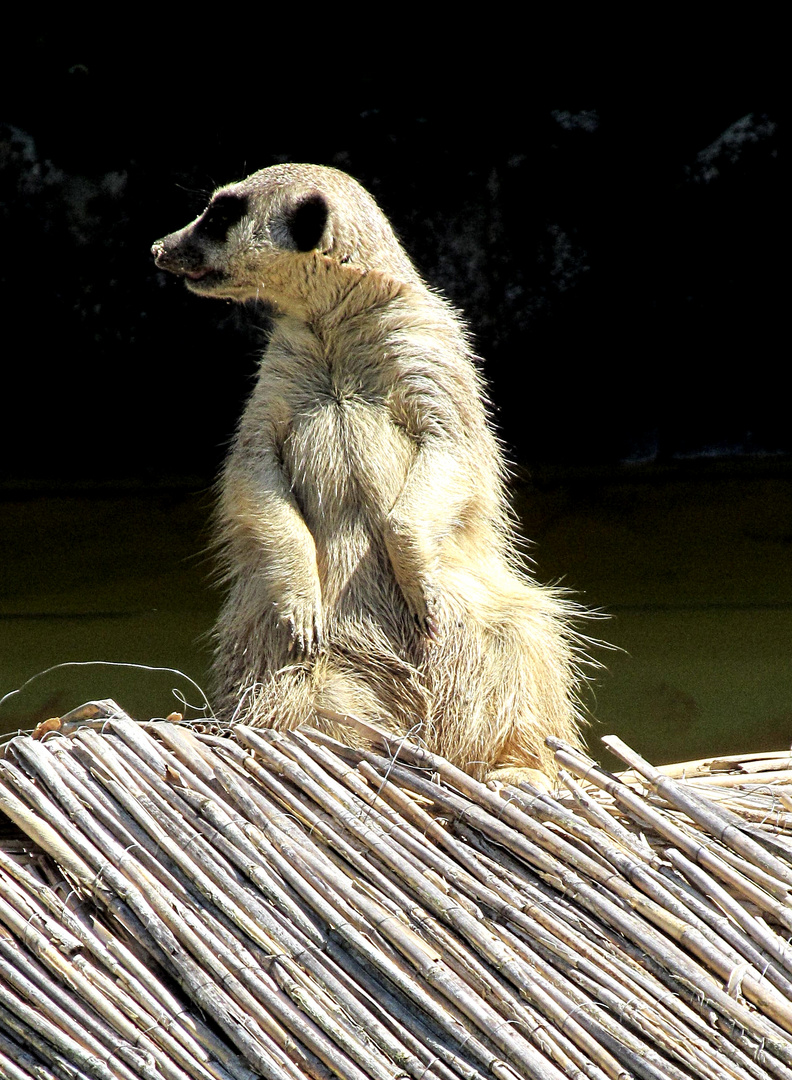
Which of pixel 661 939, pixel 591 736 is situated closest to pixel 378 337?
pixel 661 939

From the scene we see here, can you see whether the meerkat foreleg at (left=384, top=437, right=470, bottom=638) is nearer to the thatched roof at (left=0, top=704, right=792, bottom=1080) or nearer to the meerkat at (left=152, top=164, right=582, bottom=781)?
the meerkat at (left=152, top=164, right=582, bottom=781)

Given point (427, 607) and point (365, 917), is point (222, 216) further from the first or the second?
point (365, 917)

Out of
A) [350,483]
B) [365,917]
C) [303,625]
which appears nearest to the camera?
[365,917]

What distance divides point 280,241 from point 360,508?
62 cm

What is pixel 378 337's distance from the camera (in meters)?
2.83

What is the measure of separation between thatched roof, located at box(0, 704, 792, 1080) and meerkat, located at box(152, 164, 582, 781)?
12.9 inches

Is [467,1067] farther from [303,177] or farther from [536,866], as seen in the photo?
[303,177]

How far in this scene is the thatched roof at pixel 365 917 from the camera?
1.86m

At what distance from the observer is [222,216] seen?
286 cm

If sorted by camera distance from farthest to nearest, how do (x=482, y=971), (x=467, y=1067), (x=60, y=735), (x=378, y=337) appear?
(x=378, y=337), (x=60, y=735), (x=482, y=971), (x=467, y=1067)

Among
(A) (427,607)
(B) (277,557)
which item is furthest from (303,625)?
(A) (427,607)

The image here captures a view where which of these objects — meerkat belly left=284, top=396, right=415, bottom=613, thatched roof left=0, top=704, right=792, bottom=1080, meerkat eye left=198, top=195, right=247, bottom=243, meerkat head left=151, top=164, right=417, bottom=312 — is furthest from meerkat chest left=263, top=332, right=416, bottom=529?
thatched roof left=0, top=704, right=792, bottom=1080

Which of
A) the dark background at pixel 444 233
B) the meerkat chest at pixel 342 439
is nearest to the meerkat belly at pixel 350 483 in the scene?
the meerkat chest at pixel 342 439

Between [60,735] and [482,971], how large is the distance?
0.94 metres
